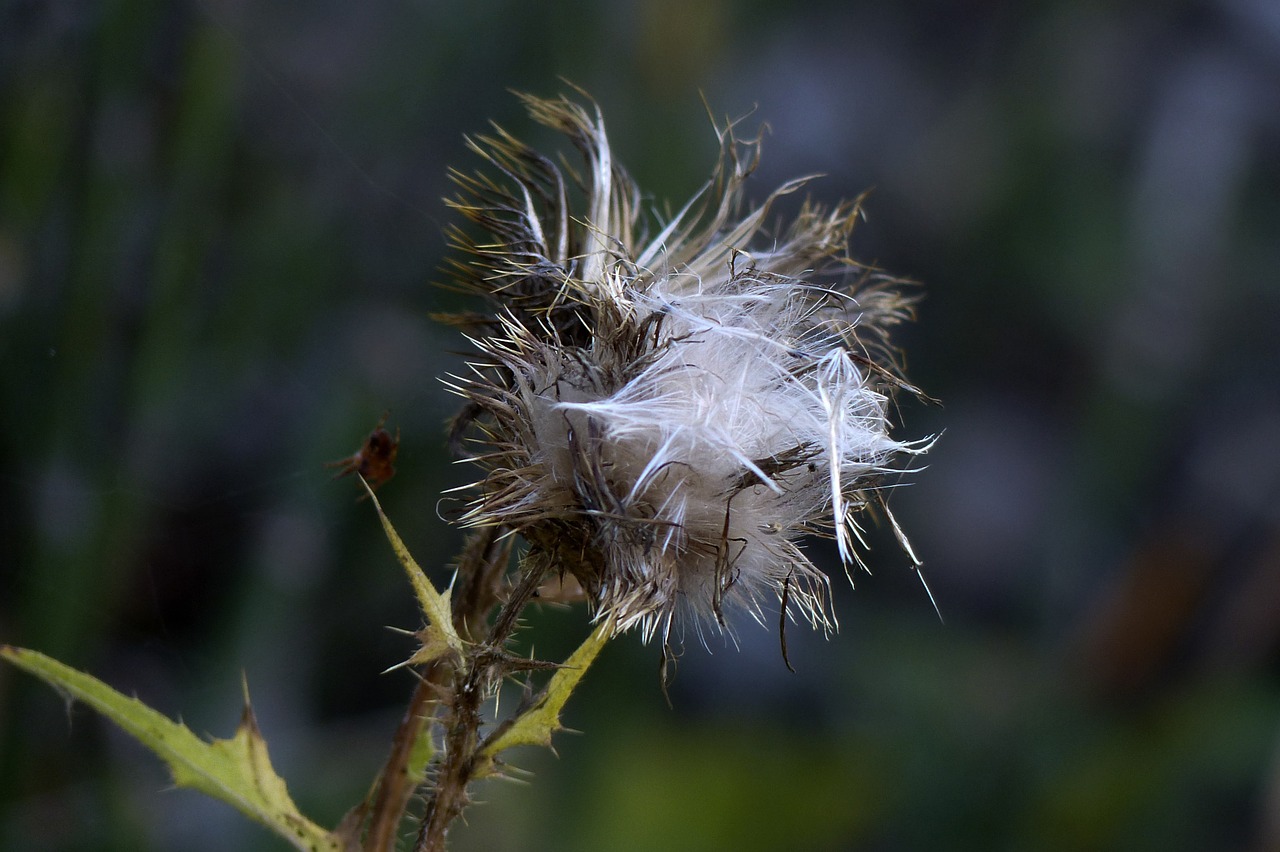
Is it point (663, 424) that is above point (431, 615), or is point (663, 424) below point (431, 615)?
above

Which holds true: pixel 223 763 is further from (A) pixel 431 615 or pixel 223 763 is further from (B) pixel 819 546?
(B) pixel 819 546

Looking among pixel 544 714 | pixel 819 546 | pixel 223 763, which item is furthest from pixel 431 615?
pixel 819 546

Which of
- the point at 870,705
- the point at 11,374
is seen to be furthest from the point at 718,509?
Answer: the point at 870,705

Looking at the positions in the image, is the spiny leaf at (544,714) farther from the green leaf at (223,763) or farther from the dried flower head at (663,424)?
the green leaf at (223,763)

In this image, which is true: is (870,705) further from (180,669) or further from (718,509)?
(718,509)

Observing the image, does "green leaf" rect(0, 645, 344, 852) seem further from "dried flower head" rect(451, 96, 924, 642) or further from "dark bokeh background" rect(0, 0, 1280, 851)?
"dark bokeh background" rect(0, 0, 1280, 851)

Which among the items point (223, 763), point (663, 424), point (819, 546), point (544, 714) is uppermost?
point (663, 424)

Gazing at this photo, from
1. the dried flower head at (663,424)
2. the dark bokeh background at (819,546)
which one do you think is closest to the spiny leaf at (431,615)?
the dried flower head at (663,424)
